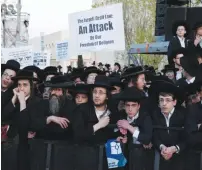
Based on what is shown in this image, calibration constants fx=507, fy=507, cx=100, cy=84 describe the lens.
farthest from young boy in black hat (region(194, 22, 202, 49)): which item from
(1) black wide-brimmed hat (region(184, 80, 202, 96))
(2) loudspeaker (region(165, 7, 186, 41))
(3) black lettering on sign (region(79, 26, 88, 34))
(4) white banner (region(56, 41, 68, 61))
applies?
(2) loudspeaker (region(165, 7, 186, 41))

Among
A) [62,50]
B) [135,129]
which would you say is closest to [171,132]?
[135,129]

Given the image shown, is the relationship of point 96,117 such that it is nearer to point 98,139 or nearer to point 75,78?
point 98,139

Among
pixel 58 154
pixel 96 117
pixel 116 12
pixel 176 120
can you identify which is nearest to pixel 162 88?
pixel 176 120

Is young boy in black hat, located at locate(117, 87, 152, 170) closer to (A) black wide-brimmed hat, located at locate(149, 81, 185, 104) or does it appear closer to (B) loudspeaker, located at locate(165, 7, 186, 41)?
Result: (A) black wide-brimmed hat, located at locate(149, 81, 185, 104)

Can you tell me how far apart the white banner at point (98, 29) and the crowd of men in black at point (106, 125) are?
389cm

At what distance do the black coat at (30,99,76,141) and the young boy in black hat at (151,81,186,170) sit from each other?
1043mm

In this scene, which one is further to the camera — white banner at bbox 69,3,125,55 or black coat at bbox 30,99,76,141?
white banner at bbox 69,3,125,55

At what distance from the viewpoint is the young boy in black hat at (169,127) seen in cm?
546

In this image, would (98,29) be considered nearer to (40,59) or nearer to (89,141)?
(40,59)

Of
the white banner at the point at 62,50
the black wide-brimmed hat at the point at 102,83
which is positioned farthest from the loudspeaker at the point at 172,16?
the black wide-brimmed hat at the point at 102,83

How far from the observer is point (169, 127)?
5.55m

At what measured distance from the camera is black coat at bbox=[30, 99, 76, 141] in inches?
235

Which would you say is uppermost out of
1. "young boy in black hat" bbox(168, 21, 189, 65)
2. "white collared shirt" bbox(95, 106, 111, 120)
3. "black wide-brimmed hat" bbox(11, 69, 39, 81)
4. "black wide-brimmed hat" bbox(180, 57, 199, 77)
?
"young boy in black hat" bbox(168, 21, 189, 65)

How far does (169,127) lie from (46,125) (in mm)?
1469
